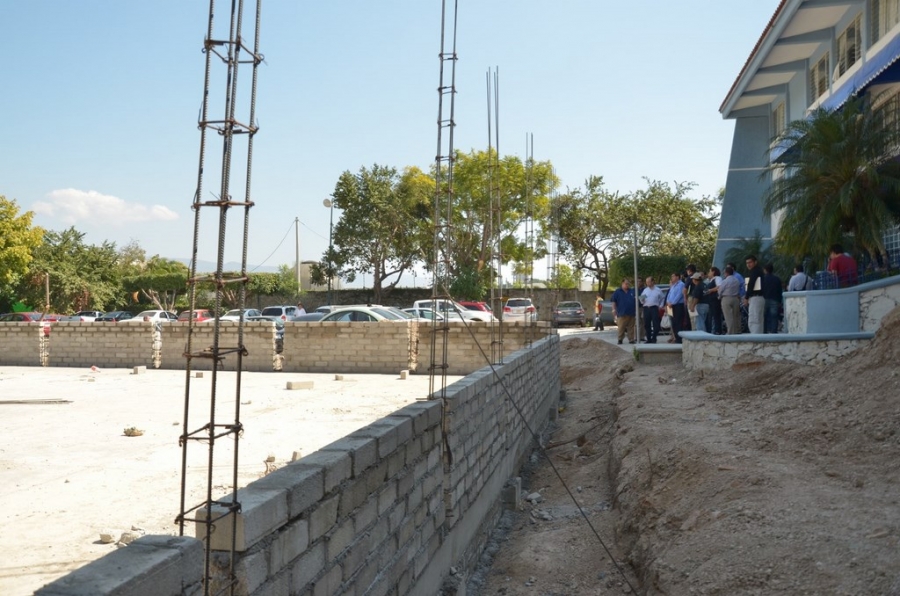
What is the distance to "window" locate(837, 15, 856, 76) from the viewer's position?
17406 mm

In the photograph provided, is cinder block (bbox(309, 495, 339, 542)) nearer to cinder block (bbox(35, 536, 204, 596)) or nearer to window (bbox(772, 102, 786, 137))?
cinder block (bbox(35, 536, 204, 596))

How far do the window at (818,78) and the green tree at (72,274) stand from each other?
38.6m

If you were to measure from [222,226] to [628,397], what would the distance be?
899 centimetres

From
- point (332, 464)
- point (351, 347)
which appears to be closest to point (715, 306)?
point (351, 347)

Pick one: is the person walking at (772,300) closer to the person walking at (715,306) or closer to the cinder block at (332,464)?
the person walking at (715,306)

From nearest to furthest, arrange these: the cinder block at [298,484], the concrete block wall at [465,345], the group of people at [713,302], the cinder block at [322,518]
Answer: the cinder block at [298,484], the cinder block at [322,518], the group of people at [713,302], the concrete block wall at [465,345]

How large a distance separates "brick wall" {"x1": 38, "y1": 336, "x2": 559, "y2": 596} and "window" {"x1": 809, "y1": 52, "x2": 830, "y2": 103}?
15758mm

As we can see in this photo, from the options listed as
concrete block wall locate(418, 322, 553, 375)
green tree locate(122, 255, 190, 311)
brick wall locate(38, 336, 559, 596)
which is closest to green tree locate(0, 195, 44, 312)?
green tree locate(122, 255, 190, 311)

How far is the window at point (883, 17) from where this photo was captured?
15024 mm

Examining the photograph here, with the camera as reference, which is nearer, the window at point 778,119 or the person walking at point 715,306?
the person walking at point 715,306

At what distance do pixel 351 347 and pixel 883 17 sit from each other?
14.0 m

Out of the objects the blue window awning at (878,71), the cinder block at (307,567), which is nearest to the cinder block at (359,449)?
the cinder block at (307,567)

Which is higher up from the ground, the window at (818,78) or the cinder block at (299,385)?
the window at (818,78)

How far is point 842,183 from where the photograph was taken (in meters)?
13.4
